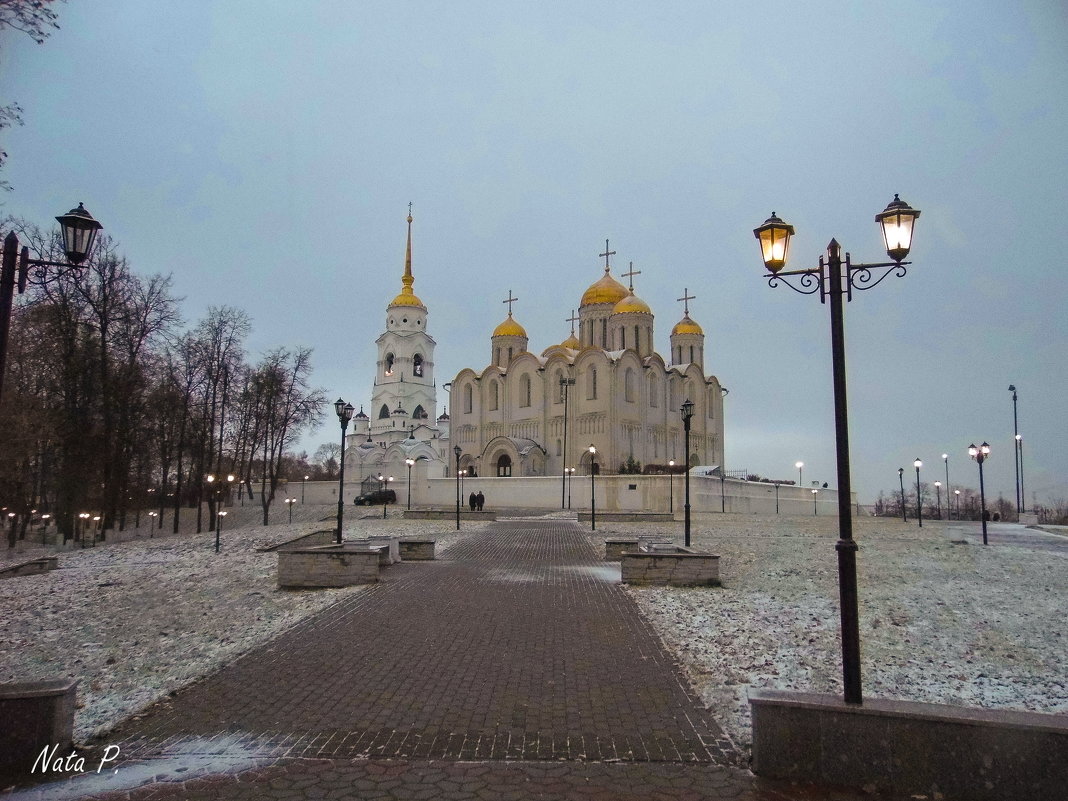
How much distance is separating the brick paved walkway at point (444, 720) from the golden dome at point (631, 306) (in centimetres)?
4940

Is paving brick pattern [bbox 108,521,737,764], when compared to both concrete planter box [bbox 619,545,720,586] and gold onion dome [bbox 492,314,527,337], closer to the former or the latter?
concrete planter box [bbox 619,545,720,586]

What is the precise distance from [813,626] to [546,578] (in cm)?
493

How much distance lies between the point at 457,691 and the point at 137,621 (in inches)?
243

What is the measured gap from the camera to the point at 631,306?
57500 millimetres

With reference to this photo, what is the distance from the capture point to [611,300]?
60.4 m

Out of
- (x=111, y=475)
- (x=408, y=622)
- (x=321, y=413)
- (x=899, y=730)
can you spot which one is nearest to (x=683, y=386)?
(x=321, y=413)

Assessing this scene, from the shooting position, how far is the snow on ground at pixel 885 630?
664 centimetres

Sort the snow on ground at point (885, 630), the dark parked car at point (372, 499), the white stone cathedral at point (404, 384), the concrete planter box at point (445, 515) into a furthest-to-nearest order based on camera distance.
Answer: the white stone cathedral at point (404, 384) → the dark parked car at point (372, 499) → the concrete planter box at point (445, 515) → the snow on ground at point (885, 630)

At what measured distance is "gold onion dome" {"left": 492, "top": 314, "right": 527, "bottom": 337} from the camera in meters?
62.2

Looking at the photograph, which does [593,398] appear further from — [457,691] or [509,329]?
[457,691]

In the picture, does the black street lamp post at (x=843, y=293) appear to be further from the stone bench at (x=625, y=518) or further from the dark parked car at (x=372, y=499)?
the dark parked car at (x=372, y=499)

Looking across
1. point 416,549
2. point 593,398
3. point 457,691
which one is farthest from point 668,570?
point 593,398

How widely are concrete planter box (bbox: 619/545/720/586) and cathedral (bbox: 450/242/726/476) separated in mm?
34209

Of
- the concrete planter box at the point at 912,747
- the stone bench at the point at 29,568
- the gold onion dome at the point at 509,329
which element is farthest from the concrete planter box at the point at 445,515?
the gold onion dome at the point at 509,329
